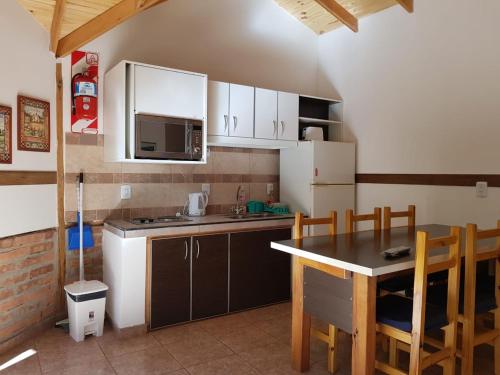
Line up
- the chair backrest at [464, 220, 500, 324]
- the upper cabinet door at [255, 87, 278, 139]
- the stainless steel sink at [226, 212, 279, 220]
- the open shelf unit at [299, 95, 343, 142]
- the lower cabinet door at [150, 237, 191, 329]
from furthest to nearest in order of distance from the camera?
1. the open shelf unit at [299, 95, 343, 142]
2. the upper cabinet door at [255, 87, 278, 139]
3. the stainless steel sink at [226, 212, 279, 220]
4. the lower cabinet door at [150, 237, 191, 329]
5. the chair backrest at [464, 220, 500, 324]

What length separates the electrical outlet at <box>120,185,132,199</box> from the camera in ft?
11.9

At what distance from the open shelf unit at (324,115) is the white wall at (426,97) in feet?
0.38

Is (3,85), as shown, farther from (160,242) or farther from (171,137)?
(160,242)

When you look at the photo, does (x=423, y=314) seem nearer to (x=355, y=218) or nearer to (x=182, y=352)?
(x=355, y=218)

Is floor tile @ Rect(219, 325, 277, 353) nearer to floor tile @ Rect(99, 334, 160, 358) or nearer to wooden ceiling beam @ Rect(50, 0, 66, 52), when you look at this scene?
floor tile @ Rect(99, 334, 160, 358)

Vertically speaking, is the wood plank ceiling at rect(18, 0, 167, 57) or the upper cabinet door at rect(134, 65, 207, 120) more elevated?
the wood plank ceiling at rect(18, 0, 167, 57)

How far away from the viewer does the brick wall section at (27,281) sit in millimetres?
2863

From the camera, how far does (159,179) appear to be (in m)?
3.80

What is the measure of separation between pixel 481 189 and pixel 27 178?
3660 millimetres

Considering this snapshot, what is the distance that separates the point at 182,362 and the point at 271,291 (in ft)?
4.33

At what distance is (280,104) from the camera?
4.10 m

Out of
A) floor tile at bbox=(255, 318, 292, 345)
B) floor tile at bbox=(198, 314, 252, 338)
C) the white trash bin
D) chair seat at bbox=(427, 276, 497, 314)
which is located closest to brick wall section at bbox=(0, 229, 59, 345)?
the white trash bin

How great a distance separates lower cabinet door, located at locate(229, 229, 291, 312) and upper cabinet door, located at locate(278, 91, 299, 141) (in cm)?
100

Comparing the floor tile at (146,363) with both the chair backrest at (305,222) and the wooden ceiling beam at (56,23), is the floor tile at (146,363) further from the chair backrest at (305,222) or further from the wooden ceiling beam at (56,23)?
the wooden ceiling beam at (56,23)
